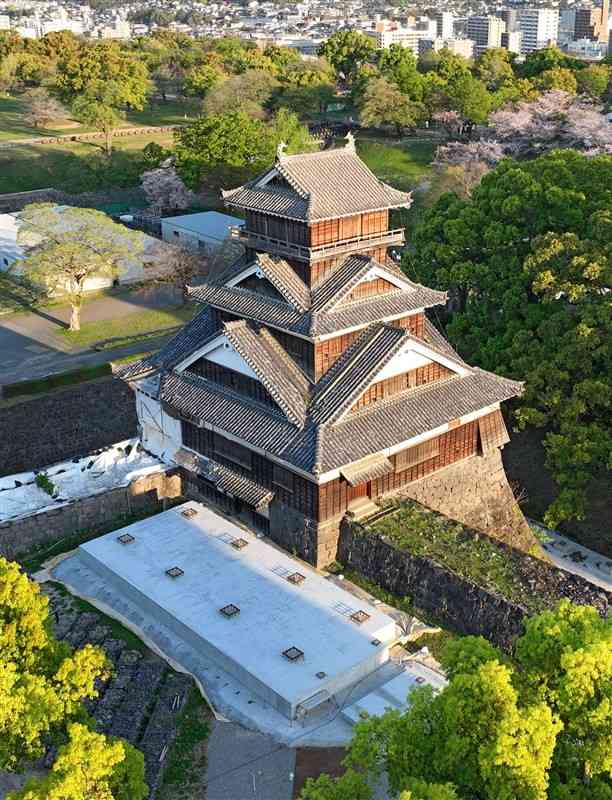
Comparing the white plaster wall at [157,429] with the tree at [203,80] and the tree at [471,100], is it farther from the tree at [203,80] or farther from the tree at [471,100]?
the tree at [203,80]

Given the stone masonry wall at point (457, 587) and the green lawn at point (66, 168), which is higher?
the green lawn at point (66, 168)

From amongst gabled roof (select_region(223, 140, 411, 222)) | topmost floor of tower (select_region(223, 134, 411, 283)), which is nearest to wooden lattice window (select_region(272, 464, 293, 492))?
topmost floor of tower (select_region(223, 134, 411, 283))

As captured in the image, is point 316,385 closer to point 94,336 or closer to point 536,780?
point 536,780

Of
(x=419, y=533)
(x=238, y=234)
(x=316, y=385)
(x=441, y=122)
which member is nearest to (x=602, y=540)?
(x=419, y=533)

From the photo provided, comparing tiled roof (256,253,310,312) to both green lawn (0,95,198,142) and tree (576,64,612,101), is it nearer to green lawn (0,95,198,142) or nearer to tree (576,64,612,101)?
tree (576,64,612,101)

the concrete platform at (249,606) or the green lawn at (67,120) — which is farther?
the green lawn at (67,120)

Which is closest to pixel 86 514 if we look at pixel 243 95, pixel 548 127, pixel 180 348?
pixel 180 348

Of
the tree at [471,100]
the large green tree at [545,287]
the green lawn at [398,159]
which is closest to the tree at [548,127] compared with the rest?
the tree at [471,100]
